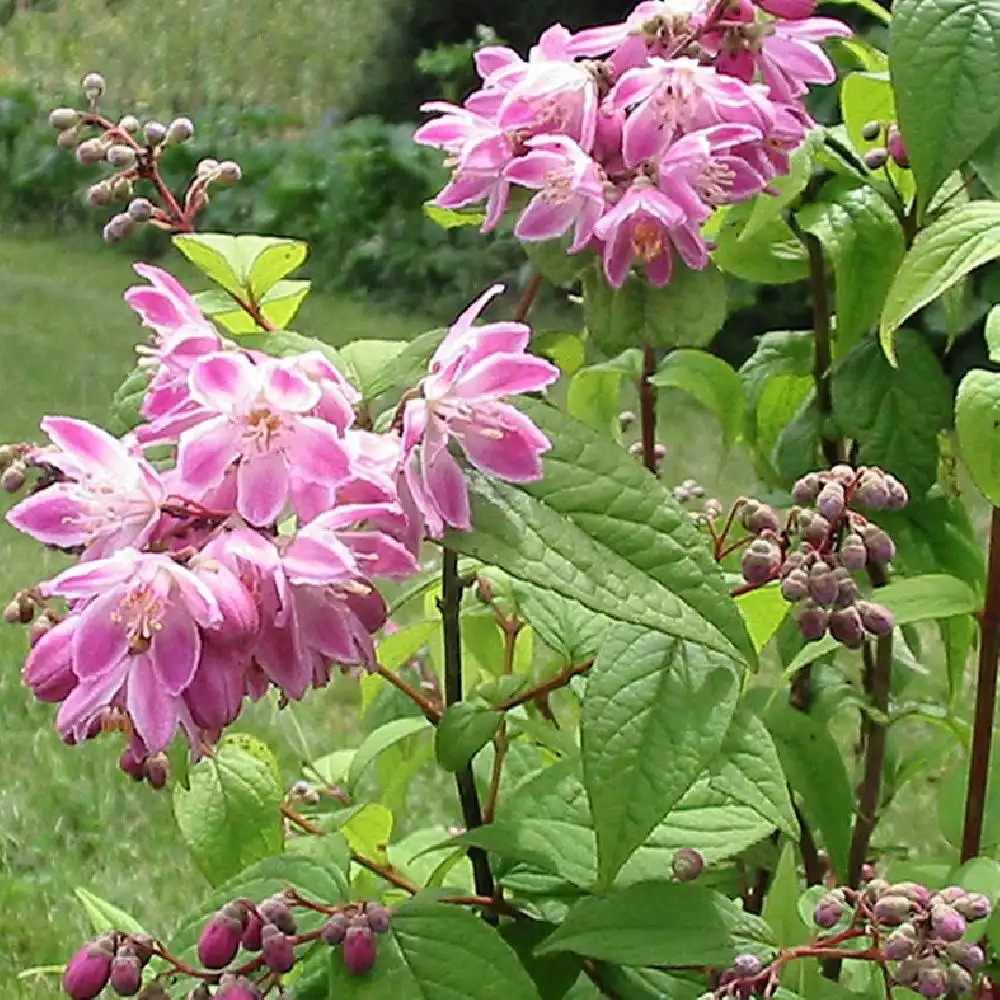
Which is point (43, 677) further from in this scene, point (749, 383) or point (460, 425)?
point (749, 383)

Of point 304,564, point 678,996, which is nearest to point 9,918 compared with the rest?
point 678,996

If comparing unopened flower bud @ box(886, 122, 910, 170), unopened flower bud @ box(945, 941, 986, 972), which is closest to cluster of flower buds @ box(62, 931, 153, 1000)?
unopened flower bud @ box(945, 941, 986, 972)

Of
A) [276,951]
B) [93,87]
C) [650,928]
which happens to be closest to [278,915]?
[276,951]

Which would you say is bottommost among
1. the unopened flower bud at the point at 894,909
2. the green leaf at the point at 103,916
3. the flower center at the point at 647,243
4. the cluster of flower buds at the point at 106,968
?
the green leaf at the point at 103,916

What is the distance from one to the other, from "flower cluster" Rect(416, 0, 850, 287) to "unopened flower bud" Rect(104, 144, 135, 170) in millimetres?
151

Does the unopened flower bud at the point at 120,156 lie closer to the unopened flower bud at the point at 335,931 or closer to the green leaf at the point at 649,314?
the green leaf at the point at 649,314

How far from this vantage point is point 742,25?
0.72 metres

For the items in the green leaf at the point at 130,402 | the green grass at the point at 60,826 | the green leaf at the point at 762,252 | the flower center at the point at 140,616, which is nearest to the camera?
the flower center at the point at 140,616

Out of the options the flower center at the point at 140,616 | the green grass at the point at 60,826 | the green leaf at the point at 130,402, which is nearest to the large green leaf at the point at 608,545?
the flower center at the point at 140,616

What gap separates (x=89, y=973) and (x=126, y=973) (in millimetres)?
15

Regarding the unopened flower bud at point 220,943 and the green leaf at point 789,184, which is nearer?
the unopened flower bud at point 220,943

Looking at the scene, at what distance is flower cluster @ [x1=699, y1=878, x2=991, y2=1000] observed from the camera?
1.93 ft

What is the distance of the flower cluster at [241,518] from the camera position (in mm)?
529

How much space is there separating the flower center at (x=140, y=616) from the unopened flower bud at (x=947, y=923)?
30cm
